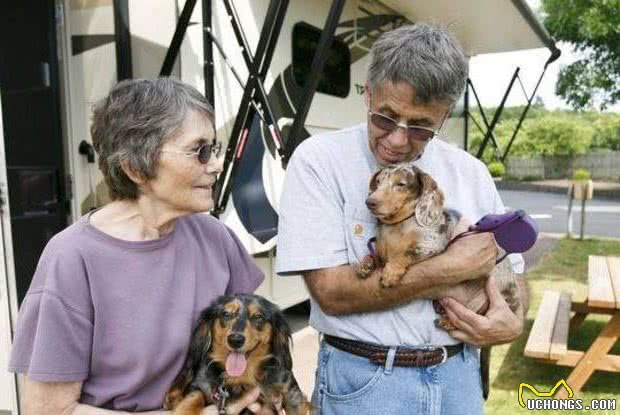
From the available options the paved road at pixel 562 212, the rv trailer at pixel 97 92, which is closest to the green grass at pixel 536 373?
the rv trailer at pixel 97 92

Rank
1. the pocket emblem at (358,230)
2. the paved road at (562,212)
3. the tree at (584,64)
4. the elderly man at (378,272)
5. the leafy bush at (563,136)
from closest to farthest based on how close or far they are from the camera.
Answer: the elderly man at (378,272) < the pocket emblem at (358,230) < the paved road at (562,212) < the tree at (584,64) < the leafy bush at (563,136)

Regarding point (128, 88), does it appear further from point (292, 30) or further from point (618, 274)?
point (618, 274)

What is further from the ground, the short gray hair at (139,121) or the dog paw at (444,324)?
the short gray hair at (139,121)

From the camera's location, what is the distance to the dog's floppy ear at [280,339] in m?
1.96

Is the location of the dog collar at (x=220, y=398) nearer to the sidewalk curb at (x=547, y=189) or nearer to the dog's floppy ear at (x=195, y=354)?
the dog's floppy ear at (x=195, y=354)

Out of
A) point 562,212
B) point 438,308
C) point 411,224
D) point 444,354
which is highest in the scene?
point 411,224

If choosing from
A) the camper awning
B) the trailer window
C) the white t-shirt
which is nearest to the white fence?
the camper awning

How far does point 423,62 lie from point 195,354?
1118mm

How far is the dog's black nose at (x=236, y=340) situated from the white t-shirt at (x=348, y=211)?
0.82 ft

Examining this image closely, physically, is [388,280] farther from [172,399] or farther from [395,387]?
[172,399]

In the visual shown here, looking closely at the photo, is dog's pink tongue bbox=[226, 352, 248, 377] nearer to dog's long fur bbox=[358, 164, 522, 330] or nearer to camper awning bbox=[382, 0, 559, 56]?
dog's long fur bbox=[358, 164, 522, 330]

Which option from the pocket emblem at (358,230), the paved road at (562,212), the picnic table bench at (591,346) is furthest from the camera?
the paved road at (562,212)

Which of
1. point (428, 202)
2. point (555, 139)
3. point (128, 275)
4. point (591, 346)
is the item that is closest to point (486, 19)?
point (591, 346)

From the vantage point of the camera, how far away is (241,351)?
1.81m
